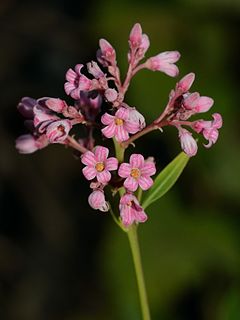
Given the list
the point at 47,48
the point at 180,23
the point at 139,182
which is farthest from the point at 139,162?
the point at 47,48

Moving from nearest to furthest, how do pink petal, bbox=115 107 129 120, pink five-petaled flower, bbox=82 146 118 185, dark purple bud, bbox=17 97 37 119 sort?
1. pink petal, bbox=115 107 129 120
2. pink five-petaled flower, bbox=82 146 118 185
3. dark purple bud, bbox=17 97 37 119

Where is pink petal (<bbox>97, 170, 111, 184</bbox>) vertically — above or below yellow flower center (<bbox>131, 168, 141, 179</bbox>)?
below

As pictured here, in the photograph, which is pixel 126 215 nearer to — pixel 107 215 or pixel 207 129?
pixel 207 129

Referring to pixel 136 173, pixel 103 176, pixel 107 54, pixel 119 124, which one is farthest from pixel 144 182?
pixel 107 54

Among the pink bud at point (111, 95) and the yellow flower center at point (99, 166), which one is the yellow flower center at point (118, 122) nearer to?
the pink bud at point (111, 95)

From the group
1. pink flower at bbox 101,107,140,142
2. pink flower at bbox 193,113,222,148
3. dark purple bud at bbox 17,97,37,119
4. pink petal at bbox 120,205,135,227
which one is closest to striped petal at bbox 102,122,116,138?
pink flower at bbox 101,107,140,142

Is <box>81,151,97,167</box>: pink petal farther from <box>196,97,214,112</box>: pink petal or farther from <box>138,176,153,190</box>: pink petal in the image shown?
<box>196,97,214,112</box>: pink petal

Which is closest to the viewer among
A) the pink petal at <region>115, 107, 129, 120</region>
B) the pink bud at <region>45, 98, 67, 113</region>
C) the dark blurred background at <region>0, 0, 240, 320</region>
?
the pink petal at <region>115, 107, 129, 120</region>

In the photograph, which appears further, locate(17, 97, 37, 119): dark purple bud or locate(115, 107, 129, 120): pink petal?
locate(17, 97, 37, 119): dark purple bud
